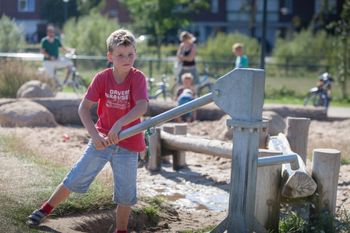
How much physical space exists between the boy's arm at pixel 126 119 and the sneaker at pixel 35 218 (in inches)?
32.0

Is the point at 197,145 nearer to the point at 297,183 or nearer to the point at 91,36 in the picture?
the point at 297,183

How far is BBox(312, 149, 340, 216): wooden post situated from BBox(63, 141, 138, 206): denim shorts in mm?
1483

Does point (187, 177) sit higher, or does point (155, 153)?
point (155, 153)

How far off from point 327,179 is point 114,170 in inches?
66.3

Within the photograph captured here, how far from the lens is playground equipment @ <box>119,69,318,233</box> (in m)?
→ 4.51

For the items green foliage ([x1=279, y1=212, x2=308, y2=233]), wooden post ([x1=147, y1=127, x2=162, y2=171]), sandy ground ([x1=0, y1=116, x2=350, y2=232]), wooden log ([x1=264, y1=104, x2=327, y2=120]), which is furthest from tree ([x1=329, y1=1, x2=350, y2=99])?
green foliage ([x1=279, y1=212, x2=308, y2=233])

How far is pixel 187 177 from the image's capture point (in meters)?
8.36

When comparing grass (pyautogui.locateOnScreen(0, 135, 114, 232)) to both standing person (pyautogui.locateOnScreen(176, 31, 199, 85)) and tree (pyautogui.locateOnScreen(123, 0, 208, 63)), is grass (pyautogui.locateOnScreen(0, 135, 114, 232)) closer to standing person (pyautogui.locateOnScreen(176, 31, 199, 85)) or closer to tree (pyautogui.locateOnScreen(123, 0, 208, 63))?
standing person (pyautogui.locateOnScreen(176, 31, 199, 85))

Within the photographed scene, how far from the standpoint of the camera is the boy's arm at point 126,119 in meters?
4.77

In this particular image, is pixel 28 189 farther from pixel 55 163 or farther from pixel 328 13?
pixel 328 13

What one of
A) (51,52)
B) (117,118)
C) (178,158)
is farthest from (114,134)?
(51,52)

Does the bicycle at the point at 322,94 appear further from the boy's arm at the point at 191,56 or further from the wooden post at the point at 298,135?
the wooden post at the point at 298,135

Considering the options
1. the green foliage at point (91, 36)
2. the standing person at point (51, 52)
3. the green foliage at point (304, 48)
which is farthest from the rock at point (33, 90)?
the green foliage at point (304, 48)

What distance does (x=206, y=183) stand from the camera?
8055mm
